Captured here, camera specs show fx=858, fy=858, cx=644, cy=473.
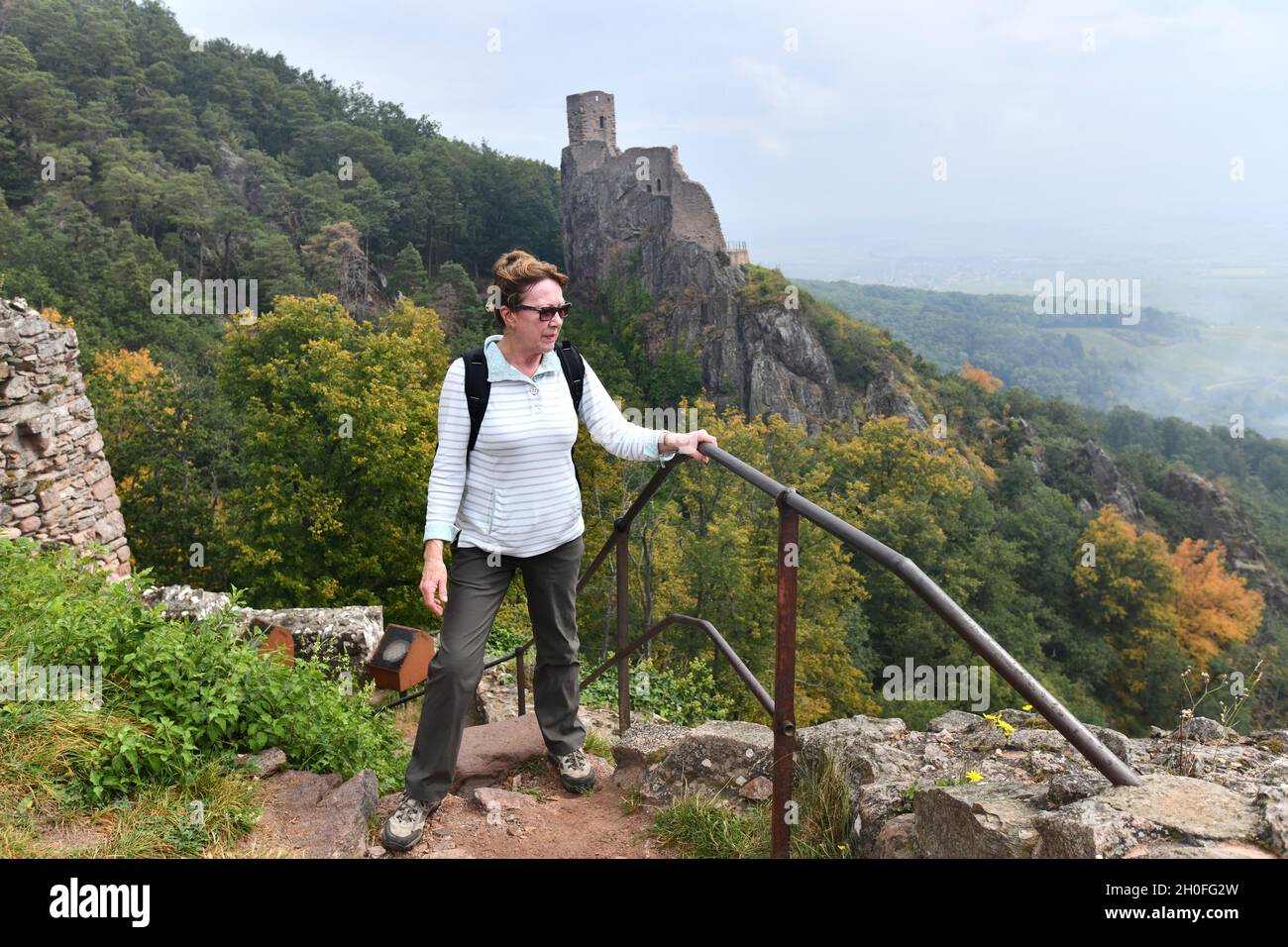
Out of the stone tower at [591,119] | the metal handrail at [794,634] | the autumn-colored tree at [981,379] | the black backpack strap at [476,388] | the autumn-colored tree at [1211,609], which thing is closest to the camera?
the metal handrail at [794,634]

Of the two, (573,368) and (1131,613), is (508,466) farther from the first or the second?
(1131,613)

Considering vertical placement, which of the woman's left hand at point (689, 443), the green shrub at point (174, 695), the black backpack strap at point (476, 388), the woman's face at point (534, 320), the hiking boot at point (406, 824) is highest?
the woman's face at point (534, 320)

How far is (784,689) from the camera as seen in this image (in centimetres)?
236

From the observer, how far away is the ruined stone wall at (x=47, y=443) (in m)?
7.35

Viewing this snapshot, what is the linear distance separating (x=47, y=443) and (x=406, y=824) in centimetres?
676

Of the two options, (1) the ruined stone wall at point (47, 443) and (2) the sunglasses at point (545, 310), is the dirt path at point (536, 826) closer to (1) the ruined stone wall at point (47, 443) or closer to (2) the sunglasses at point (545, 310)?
(2) the sunglasses at point (545, 310)

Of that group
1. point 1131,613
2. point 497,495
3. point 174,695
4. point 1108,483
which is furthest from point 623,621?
point 1108,483

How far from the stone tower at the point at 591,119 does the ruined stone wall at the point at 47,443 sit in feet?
149

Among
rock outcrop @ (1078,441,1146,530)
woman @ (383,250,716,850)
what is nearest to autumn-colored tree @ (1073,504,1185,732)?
rock outcrop @ (1078,441,1146,530)

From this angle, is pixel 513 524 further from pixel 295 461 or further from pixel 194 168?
pixel 194 168

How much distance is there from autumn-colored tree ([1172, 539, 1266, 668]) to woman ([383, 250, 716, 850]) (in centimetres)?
4268

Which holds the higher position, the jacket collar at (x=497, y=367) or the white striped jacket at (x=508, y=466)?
the jacket collar at (x=497, y=367)

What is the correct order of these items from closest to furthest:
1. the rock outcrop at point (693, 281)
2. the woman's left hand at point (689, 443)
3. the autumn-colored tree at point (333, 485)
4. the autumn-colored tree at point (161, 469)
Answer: the woman's left hand at point (689, 443) → the autumn-colored tree at point (333, 485) → the autumn-colored tree at point (161, 469) → the rock outcrop at point (693, 281)

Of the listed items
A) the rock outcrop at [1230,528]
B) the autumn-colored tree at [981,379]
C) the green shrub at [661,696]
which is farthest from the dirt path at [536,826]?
the autumn-colored tree at [981,379]
